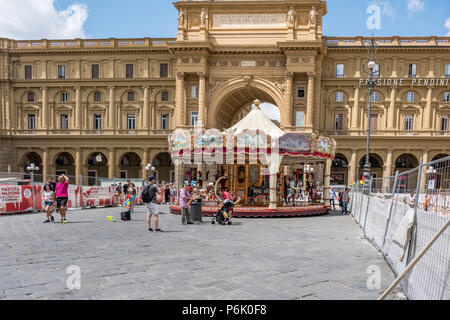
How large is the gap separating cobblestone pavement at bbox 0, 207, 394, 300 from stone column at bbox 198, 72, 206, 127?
928 inches

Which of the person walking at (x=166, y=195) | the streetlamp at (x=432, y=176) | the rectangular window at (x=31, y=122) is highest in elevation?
the rectangular window at (x=31, y=122)

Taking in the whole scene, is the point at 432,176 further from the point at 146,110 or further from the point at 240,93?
the point at 146,110

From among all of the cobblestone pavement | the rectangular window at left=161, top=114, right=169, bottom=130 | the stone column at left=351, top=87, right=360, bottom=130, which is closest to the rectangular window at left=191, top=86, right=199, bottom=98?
the rectangular window at left=161, top=114, right=169, bottom=130

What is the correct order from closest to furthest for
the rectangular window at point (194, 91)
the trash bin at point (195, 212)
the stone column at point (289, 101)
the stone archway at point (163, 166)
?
the trash bin at point (195, 212)
the stone column at point (289, 101)
the rectangular window at point (194, 91)
the stone archway at point (163, 166)

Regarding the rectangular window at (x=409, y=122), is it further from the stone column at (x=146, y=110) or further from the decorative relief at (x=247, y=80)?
the stone column at (x=146, y=110)

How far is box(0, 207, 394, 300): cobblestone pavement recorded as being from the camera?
16.0ft

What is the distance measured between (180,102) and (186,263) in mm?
28831

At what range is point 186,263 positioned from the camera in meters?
6.38

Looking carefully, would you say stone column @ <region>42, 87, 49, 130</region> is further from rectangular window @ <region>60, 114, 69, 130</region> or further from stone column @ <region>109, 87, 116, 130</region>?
stone column @ <region>109, 87, 116, 130</region>

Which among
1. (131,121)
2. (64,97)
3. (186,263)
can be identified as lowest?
(186,263)

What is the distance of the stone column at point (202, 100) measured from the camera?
3306 cm

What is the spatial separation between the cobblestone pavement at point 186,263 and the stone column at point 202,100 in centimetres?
2356

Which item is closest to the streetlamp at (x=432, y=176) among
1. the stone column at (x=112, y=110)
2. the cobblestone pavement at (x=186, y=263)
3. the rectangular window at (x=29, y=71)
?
the cobblestone pavement at (x=186, y=263)

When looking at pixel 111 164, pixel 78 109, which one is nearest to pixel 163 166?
pixel 111 164
